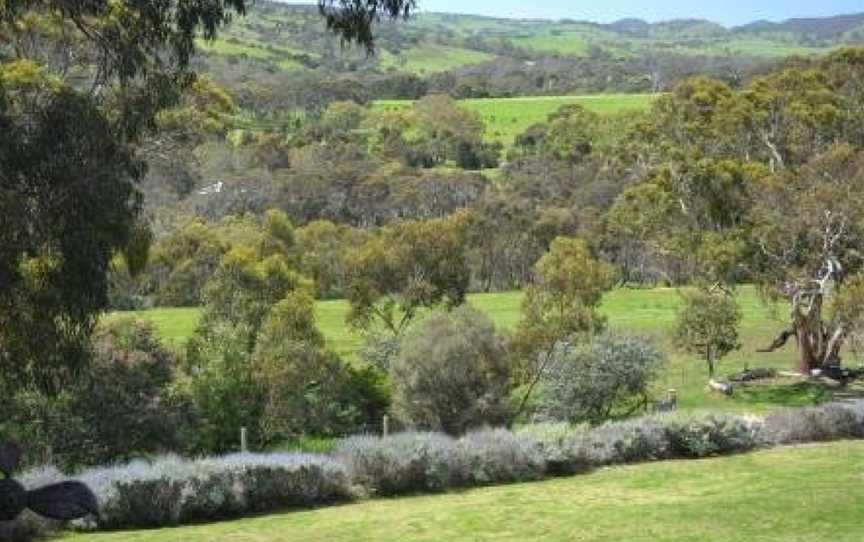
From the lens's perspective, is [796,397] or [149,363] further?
[796,397]

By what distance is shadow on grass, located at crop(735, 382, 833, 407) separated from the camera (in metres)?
26.8

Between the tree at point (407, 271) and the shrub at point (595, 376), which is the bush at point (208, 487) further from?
the tree at point (407, 271)

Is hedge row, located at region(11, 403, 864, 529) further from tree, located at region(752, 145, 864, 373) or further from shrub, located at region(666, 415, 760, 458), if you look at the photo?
tree, located at region(752, 145, 864, 373)

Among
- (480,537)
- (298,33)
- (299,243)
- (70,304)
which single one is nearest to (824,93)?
(299,243)

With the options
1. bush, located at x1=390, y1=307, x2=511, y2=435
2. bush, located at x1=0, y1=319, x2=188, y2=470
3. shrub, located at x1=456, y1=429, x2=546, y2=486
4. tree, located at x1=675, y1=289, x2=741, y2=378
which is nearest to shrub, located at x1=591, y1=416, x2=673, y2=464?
shrub, located at x1=456, y1=429, x2=546, y2=486

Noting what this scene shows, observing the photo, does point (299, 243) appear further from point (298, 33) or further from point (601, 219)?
point (298, 33)

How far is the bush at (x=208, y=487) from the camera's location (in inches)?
566

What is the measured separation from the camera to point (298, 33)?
476 feet

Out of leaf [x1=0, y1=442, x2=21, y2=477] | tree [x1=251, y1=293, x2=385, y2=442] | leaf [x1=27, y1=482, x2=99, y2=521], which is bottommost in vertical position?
tree [x1=251, y1=293, x2=385, y2=442]

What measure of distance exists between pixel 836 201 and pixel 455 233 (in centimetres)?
1041

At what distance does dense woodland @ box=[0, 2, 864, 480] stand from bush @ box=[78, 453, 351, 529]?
190 centimetres

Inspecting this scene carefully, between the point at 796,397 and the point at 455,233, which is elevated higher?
the point at 455,233

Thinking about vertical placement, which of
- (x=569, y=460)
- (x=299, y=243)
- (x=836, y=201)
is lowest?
(x=299, y=243)

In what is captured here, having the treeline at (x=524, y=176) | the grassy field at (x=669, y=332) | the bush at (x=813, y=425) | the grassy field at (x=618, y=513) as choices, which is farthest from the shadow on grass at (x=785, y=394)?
the grassy field at (x=618, y=513)
